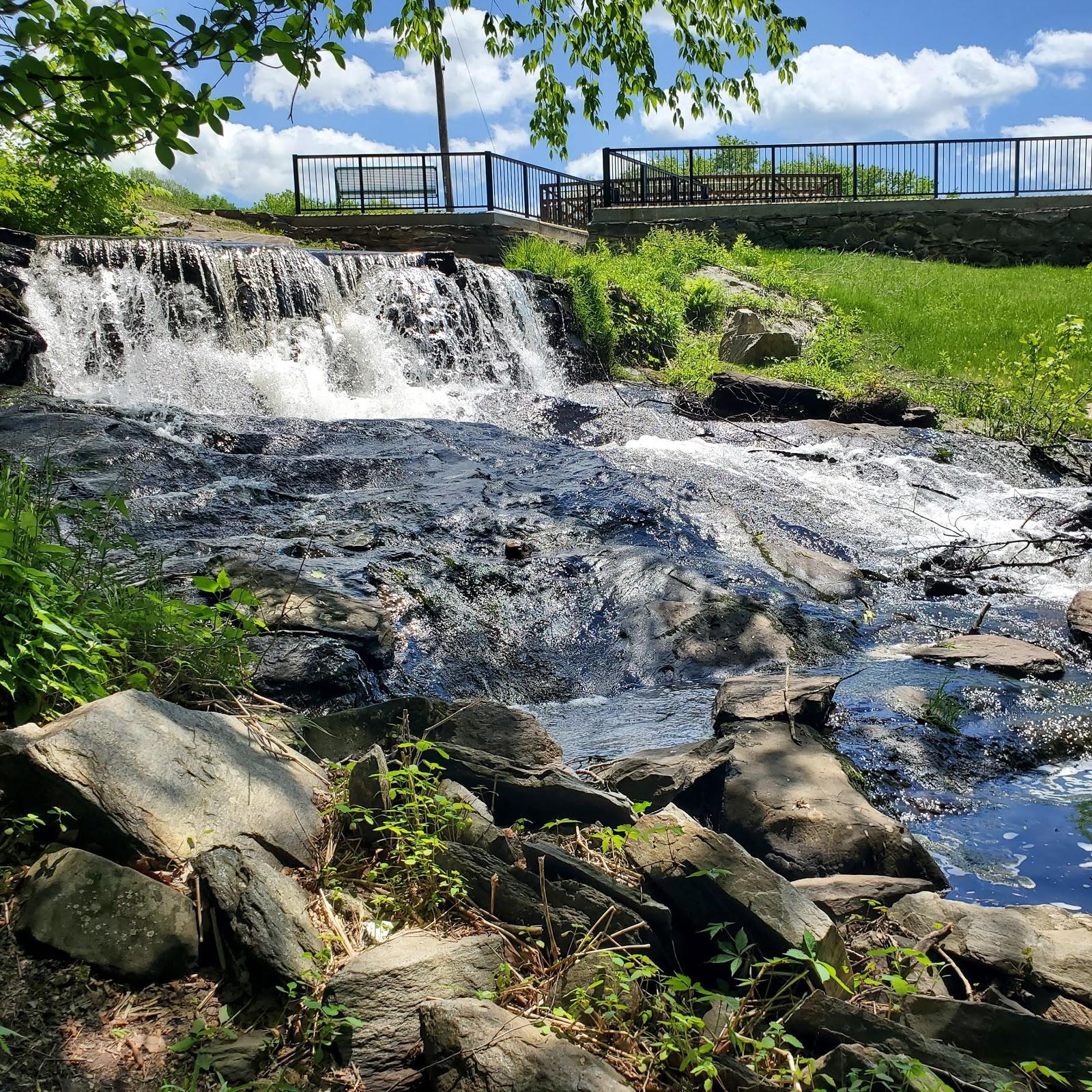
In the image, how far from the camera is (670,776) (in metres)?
3.51

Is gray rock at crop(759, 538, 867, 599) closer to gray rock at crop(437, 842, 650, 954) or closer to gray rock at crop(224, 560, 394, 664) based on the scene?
gray rock at crop(224, 560, 394, 664)

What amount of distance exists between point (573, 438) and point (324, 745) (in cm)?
761

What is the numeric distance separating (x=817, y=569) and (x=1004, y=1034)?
5102 millimetres

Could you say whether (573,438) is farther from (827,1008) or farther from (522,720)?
(827,1008)

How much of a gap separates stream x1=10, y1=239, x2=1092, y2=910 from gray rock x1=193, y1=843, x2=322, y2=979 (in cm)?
193

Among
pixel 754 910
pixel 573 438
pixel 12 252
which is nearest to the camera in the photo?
pixel 754 910

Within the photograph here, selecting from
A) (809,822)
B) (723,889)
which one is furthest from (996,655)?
(723,889)

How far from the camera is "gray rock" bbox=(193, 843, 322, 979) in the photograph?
2127 millimetres

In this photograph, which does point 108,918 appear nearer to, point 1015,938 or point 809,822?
point 809,822

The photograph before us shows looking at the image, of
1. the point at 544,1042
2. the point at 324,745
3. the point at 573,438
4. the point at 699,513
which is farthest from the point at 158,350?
the point at 544,1042

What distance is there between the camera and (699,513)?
7789 millimetres

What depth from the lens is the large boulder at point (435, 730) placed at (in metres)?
3.33

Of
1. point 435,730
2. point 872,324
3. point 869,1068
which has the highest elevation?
point 872,324

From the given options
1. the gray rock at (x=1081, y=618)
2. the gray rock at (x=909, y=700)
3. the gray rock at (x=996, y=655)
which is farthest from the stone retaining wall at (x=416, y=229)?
the gray rock at (x=909, y=700)
